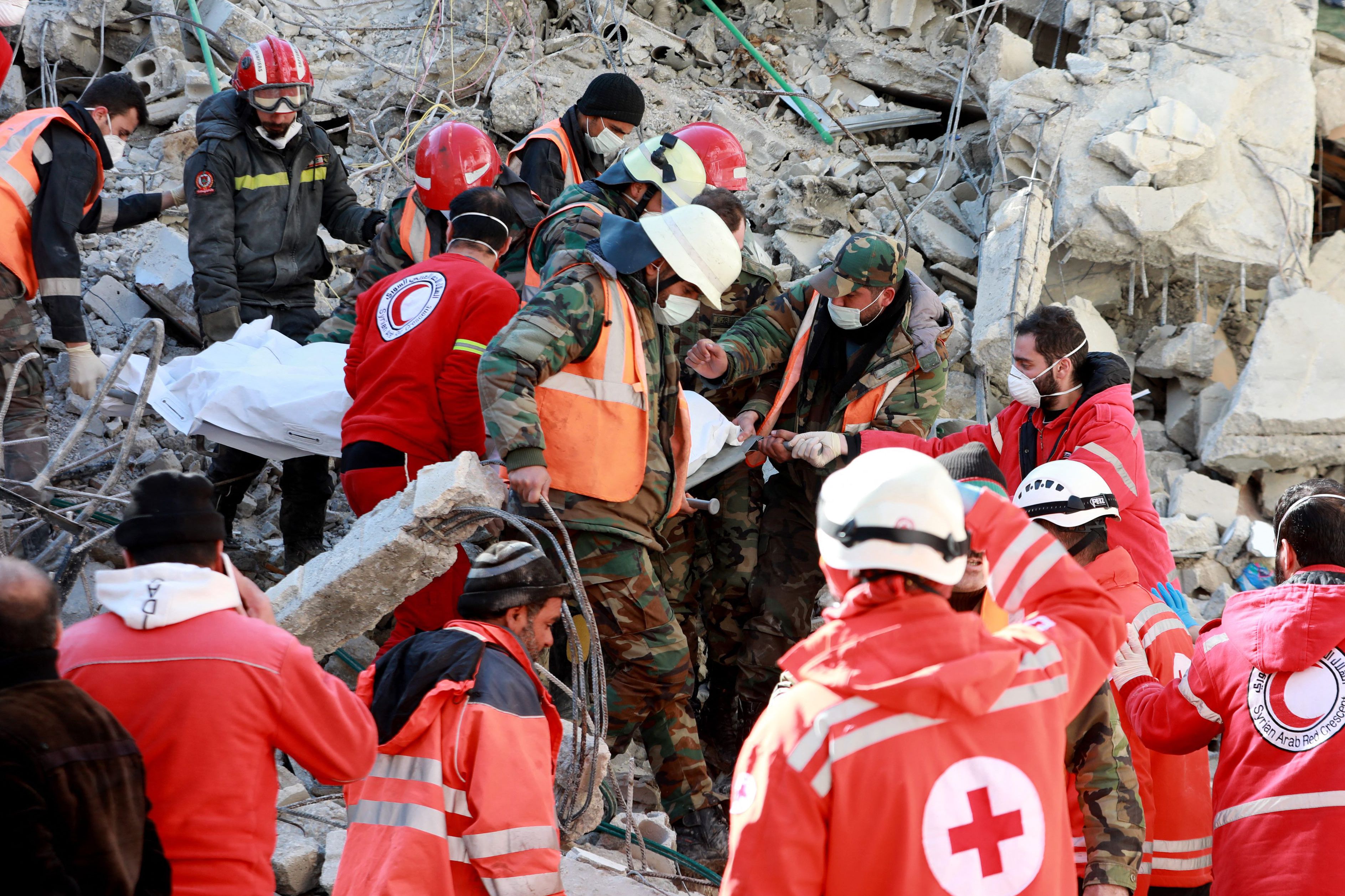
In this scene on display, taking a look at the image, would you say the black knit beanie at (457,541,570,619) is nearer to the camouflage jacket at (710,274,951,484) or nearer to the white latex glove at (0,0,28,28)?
the camouflage jacket at (710,274,951,484)

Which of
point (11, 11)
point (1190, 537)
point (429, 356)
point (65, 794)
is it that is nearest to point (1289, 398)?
point (1190, 537)

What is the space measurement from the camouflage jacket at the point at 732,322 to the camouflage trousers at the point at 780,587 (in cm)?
43

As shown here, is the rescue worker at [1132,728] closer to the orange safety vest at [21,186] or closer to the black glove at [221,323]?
the black glove at [221,323]

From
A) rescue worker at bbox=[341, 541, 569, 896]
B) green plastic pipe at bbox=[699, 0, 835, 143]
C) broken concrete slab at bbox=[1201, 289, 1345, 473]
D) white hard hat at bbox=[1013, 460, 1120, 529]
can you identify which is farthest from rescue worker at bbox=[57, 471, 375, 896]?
green plastic pipe at bbox=[699, 0, 835, 143]

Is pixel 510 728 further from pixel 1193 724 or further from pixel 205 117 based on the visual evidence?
pixel 205 117

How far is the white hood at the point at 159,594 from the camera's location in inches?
89.4

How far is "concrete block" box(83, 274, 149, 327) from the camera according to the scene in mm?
6160

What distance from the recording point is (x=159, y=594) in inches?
89.7

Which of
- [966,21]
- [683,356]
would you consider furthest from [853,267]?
[966,21]

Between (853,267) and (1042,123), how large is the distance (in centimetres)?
317

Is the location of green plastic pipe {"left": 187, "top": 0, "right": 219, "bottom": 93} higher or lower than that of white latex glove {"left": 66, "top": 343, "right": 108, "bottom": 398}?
higher

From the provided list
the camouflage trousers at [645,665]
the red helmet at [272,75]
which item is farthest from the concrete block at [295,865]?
the red helmet at [272,75]

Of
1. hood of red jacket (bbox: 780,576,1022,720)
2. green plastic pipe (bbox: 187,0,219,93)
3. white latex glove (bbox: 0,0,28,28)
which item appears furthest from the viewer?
green plastic pipe (bbox: 187,0,219,93)

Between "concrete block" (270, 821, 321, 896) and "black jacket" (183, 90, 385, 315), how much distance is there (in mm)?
2694
